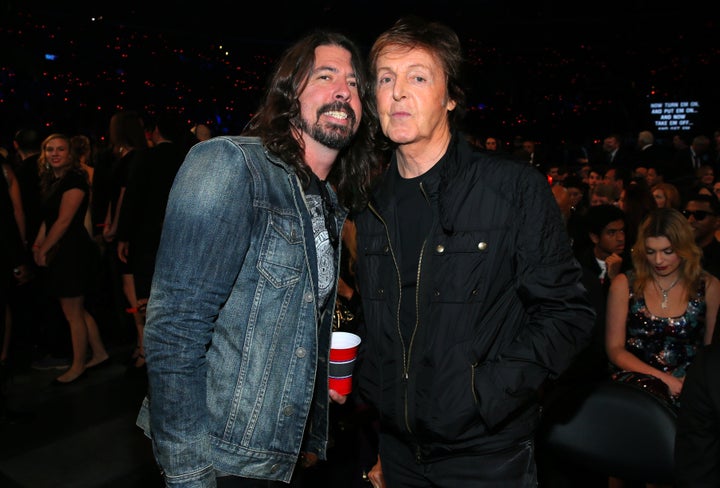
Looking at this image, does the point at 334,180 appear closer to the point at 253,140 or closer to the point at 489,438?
the point at 253,140

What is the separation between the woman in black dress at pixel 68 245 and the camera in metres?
5.57

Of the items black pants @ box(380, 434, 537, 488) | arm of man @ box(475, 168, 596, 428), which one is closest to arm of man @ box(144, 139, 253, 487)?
black pants @ box(380, 434, 537, 488)

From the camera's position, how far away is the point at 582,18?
627 inches

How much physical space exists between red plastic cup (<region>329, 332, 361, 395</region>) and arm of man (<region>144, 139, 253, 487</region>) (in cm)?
60

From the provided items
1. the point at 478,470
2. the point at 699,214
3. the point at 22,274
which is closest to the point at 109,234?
the point at 22,274

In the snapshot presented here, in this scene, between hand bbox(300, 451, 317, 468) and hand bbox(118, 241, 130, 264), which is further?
hand bbox(118, 241, 130, 264)

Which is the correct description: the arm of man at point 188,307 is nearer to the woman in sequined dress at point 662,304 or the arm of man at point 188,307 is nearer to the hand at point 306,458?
the hand at point 306,458

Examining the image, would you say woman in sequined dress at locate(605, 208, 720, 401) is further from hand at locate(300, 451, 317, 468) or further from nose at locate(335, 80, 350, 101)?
nose at locate(335, 80, 350, 101)

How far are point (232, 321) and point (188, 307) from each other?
193mm

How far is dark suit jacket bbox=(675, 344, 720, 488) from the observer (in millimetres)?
2029

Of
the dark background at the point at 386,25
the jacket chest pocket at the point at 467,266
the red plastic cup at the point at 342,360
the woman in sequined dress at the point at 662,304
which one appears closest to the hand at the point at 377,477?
the red plastic cup at the point at 342,360

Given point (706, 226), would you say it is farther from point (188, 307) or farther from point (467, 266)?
point (188, 307)

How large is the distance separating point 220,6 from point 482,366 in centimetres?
1461

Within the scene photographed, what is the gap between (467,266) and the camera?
1997 mm
